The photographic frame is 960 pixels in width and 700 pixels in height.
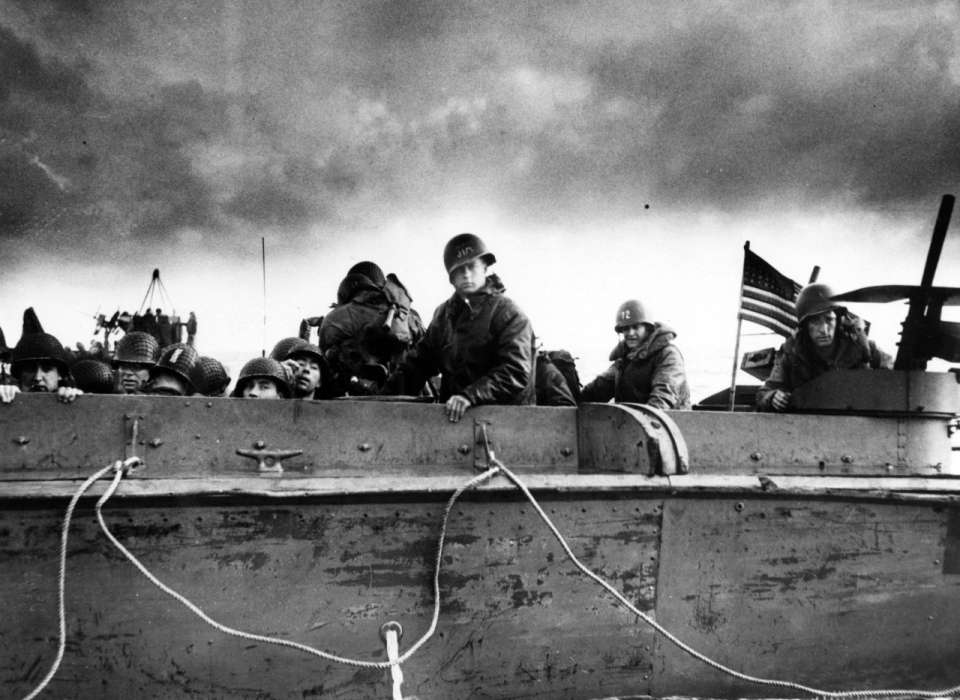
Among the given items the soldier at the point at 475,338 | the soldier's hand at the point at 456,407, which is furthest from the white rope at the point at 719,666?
the soldier at the point at 475,338

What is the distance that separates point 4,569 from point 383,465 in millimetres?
1600

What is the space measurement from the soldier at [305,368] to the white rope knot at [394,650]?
2078mm

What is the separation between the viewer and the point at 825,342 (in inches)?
168

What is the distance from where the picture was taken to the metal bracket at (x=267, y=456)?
285 cm

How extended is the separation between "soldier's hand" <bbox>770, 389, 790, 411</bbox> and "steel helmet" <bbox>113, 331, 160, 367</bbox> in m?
4.93

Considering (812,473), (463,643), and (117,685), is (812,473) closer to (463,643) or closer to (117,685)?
(463,643)

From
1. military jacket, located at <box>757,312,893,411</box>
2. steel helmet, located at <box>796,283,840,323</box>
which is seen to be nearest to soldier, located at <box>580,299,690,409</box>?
military jacket, located at <box>757,312,893,411</box>

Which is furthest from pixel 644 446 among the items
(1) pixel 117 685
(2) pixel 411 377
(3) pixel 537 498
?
(1) pixel 117 685

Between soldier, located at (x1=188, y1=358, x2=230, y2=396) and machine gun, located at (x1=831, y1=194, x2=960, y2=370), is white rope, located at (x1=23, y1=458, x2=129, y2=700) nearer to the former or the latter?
soldier, located at (x1=188, y1=358, x2=230, y2=396)

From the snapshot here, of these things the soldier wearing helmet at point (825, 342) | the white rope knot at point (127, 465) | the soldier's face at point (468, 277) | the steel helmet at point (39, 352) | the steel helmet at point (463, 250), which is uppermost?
the steel helmet at point (463, 250)

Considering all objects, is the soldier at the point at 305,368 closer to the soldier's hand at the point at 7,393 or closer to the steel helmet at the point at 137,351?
the steel helmet at the point at 137,351

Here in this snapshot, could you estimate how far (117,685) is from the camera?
2.54 meters

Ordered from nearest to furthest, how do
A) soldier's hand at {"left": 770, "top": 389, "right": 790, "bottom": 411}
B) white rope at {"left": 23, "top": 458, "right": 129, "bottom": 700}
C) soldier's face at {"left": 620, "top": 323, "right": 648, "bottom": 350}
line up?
white rope at {"left": 23, "top": 458, "right": 129, "bottom": 700}, soldier's hand at {"left": 770, "top": 389, "right": 790, "bottom": 411}, soldier's face at {"left": 620, "top": 323, "right": 648, "bottom": 350}

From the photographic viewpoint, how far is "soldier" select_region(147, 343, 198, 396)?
4105 mm
